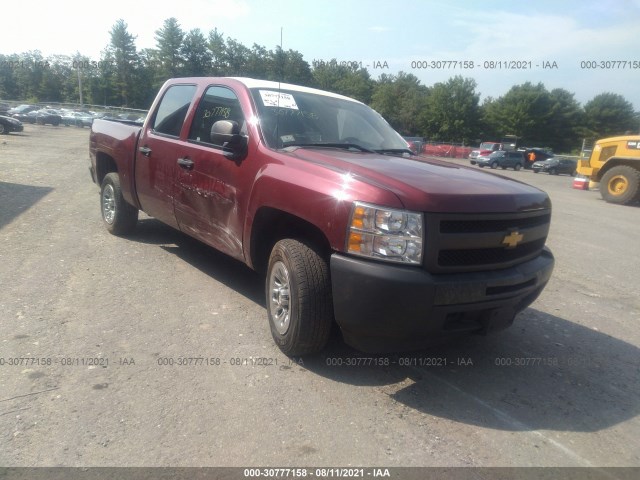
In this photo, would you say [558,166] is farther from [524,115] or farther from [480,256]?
[480,256]

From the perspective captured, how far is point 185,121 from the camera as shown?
470cm

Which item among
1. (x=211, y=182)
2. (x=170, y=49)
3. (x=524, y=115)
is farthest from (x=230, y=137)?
(x=524, y=115)

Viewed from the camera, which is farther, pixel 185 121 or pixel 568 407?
pixel 185 121

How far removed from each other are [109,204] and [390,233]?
15.9ft

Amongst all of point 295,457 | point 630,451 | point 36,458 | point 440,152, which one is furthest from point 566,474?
point 440,152

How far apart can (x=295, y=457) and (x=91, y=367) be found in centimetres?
158

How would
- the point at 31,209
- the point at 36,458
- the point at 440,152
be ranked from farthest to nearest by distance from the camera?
1. the point at 440,152
2. the point at 31,209
3. the point at 36,458

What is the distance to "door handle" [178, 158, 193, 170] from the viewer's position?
4.36 meters

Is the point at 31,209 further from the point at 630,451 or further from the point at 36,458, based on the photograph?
A: the point at 630,451

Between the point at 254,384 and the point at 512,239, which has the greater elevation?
the point at 512,239

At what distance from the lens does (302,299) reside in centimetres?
305

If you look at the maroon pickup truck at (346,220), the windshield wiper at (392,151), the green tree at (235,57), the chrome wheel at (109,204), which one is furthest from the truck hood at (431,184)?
the green tree at (235,57)

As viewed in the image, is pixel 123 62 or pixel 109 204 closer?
pixel 109 204

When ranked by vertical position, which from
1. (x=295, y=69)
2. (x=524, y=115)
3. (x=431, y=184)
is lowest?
(x=431, y=184)
